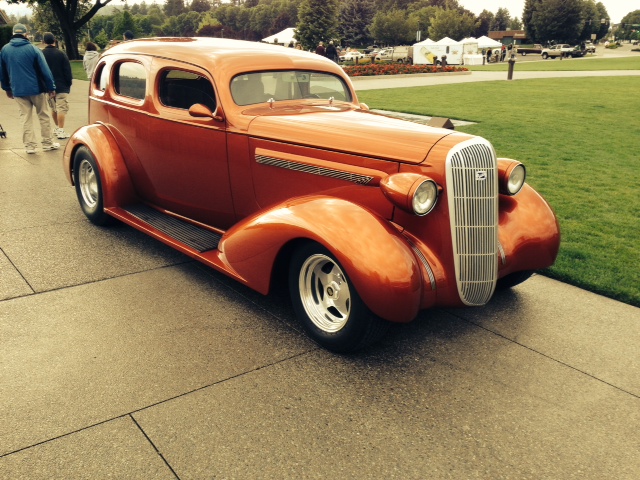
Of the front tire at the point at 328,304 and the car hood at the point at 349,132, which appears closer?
the front tire at the point at 328,304

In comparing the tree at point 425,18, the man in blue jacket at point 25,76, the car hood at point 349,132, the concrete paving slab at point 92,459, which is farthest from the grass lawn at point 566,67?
the tree at point 425,18

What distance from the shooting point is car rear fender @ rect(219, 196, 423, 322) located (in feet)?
10.5

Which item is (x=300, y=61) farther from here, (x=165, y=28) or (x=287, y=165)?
(x=165, y=28)

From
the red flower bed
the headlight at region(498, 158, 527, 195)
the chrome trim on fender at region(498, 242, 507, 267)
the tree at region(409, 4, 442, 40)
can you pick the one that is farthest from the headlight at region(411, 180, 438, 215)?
the tree at region(409, 4, 442, 40)

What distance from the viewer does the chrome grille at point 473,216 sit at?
134 inches

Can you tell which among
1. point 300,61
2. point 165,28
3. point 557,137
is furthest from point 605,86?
point 165,28

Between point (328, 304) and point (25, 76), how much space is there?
25.0 ft

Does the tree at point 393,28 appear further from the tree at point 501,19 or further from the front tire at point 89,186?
the front tire at point 89,186

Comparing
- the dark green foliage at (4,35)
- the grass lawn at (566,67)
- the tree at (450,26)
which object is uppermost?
the tree at (450,26)

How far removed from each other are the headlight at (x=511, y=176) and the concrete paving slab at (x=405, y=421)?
1.11 m

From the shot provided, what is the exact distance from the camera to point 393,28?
9519cm

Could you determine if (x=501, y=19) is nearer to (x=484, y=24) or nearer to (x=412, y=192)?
(x=484, y=24)

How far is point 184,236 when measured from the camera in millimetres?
4699

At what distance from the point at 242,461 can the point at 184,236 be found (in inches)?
96.4
